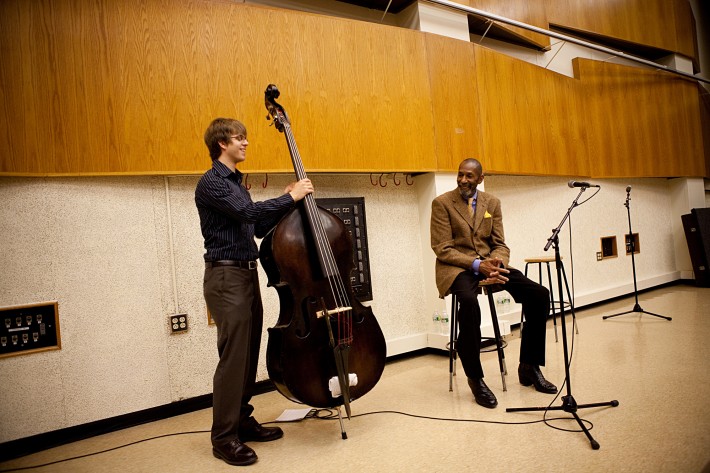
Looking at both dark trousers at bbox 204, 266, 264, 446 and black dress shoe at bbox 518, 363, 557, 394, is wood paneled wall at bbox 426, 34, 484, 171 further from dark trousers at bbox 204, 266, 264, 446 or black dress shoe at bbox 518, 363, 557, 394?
dark trousers at bbox 204, 266, 264, 446

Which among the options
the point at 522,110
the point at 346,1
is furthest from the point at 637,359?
the point at 346,1

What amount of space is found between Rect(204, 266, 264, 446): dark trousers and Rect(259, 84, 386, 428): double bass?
0.14m

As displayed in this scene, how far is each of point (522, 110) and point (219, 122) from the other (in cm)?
337

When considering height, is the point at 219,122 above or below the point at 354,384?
above

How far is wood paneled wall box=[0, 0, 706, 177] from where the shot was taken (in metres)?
2.57

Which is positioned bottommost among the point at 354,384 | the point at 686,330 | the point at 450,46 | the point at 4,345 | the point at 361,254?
the point at 686,330

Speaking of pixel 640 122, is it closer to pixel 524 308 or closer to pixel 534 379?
pixel 524 308

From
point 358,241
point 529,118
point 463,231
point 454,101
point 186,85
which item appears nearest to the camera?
point 186,85

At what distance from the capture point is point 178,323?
9.75ft

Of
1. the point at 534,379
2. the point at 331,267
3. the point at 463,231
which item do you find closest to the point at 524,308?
the point at 534,379

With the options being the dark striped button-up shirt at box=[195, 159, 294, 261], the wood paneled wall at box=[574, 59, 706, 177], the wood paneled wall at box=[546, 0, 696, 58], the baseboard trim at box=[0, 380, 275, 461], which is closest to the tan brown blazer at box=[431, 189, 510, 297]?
the dark striped button-up shirt at box=[195, 159, 294, 261]

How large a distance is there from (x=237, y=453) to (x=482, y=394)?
1.37 m

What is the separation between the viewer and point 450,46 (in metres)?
4.02

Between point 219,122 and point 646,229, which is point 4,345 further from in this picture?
point 646,229
